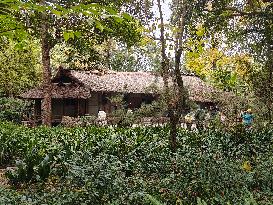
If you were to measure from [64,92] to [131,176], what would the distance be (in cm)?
2291

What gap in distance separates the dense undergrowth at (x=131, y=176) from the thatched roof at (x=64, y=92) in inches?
687

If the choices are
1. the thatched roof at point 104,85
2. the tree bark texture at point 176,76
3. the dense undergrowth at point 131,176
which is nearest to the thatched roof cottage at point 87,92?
the thatched roof at point 104,85

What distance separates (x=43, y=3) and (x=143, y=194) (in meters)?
3.40

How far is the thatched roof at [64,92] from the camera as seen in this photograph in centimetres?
2920

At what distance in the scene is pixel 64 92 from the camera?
30203 millimetres

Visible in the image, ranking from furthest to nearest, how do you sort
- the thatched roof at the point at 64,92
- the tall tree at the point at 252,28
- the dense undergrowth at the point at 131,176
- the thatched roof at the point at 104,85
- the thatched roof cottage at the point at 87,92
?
the thatched roof cottage at the point at 87,92
the thatched roof at the point at 104,85
the thatched roof at the point at 64,92
the tall tree at the point at 252,28
the dense undergrowth at the point at 131,176

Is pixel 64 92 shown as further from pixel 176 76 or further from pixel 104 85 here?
pixel 176 76

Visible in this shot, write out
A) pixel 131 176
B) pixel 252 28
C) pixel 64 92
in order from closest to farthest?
pixel 131 176 → pixel 252 28 → pixel 64 92

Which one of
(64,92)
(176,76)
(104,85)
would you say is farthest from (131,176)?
(104,85)

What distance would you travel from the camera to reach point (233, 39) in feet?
45.2

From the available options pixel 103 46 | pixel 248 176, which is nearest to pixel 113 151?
pixel 248 176

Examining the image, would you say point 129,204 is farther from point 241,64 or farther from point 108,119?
point 108,119

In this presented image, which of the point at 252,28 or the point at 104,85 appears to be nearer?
the point at 252,28

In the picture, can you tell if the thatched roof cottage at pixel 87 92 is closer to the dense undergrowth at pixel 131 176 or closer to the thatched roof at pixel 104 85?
the thatched roof at pixel 104 85
